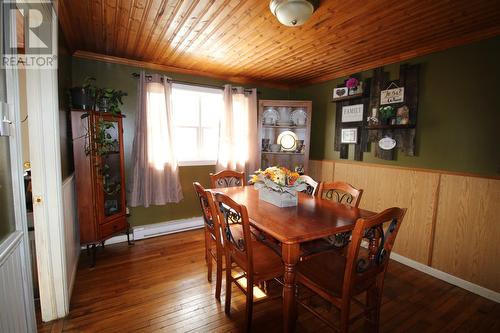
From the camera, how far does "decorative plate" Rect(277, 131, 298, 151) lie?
3930 millimetres

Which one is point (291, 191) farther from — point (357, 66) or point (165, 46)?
point (357, 66)

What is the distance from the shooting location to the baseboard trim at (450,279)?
2.12 metres

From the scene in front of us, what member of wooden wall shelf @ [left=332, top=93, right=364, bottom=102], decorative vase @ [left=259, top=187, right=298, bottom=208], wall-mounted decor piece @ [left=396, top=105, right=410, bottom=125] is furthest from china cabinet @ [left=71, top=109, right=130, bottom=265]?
wall-mounted decor piece @ [left=396, top=105, right=410, bottom=125]

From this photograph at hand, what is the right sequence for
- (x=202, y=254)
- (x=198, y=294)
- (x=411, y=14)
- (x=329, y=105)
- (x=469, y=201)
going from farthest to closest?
1. (x=329, y=105)
2. (x=202, y=254)
3. (x=469, y=201)
4. (x=198, y=294)
5. (x=411, y=14)

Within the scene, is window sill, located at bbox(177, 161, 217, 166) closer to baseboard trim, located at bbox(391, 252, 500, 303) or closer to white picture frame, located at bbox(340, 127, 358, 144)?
white picture frame, located at bbox(340, 127, 358, 144)

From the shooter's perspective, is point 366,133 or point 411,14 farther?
point 366,133

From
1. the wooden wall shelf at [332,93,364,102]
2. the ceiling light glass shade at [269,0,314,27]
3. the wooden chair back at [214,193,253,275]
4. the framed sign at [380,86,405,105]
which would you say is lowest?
the wooden chair back at [214,193,253,275]

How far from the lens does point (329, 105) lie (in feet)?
12.3

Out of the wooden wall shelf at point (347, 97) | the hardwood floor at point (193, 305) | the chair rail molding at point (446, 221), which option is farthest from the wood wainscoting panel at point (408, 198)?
the wooden wall shelf at point (347, 97)

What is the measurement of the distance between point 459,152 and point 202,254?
298cm

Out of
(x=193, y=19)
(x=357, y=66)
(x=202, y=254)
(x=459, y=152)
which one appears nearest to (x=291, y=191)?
(x=202, y=254)

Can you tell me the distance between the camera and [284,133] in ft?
→ 13.1

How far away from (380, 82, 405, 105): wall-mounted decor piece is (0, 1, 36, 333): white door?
131 inches

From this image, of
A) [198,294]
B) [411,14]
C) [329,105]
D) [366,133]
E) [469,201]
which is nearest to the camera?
[411,14]
